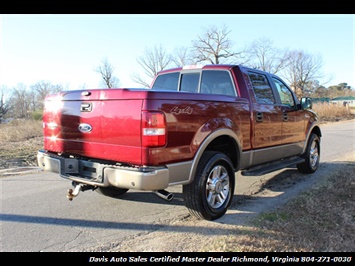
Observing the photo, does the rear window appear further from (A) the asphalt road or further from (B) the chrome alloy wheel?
(A) the asphalt road

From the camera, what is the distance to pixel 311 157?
6516 mm

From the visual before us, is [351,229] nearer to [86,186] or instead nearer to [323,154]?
[86,186]

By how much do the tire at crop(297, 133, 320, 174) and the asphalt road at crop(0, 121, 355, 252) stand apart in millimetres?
530

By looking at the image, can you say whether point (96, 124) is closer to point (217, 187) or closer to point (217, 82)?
point (217, 187)

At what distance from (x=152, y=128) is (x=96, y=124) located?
2.76 feet

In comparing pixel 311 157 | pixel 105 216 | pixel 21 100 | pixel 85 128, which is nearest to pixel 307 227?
pixel 105 216

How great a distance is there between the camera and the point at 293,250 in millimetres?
3008

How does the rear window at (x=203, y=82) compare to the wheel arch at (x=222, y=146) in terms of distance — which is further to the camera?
the rear window at (x=203, y=82)

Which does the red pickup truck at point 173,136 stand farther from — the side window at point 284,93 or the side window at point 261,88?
the side window at point 284,93

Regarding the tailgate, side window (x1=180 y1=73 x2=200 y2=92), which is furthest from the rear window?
the tailgate

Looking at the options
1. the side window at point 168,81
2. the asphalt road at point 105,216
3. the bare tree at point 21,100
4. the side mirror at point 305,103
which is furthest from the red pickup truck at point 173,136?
the bare tree at point 21,100

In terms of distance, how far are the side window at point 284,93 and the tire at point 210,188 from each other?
7.96 feet

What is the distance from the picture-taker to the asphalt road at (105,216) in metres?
3.26

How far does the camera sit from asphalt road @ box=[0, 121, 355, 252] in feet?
10.7
